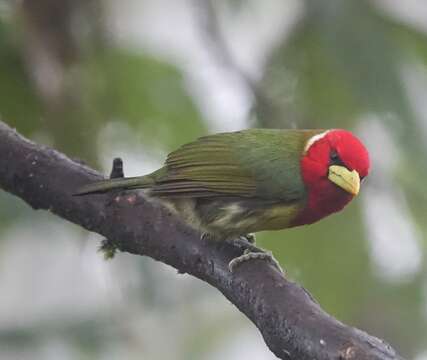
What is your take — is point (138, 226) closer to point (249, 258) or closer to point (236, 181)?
point (249, 258)

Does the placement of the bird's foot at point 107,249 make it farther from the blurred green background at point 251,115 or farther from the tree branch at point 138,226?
the blurred green background at point 251,115

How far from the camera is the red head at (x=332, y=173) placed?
2.97m

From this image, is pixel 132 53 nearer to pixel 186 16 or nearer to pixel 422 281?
pixel 422 281

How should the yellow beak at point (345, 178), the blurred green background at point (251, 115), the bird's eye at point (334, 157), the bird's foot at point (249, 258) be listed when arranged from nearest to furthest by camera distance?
1. the bird's foot at point (249, 258)
2. the yellow beak at point (345, 178)
3. the bird's eye at point (334, 157)
4. the blurred green background at point (251, 115)

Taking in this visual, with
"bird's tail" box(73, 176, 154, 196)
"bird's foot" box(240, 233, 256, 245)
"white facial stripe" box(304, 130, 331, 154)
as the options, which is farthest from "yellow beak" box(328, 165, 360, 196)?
"bird's tail" box(73, 176, 154, 196)

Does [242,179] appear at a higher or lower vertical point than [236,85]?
lower

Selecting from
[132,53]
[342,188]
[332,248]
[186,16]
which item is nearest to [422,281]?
[332,248]

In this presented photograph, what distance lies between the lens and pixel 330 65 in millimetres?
3221

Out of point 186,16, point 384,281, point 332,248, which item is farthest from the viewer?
point 186,16

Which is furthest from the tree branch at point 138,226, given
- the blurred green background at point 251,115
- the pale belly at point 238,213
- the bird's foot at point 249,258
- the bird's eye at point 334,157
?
the blurred green background at point 251,115

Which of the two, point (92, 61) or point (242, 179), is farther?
point (92, 61)

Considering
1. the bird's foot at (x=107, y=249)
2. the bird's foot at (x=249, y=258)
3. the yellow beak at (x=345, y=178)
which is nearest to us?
the bird's foot at (x=249, y=258)

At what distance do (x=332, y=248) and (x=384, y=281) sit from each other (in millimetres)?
348

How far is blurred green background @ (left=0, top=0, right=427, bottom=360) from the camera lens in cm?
316
